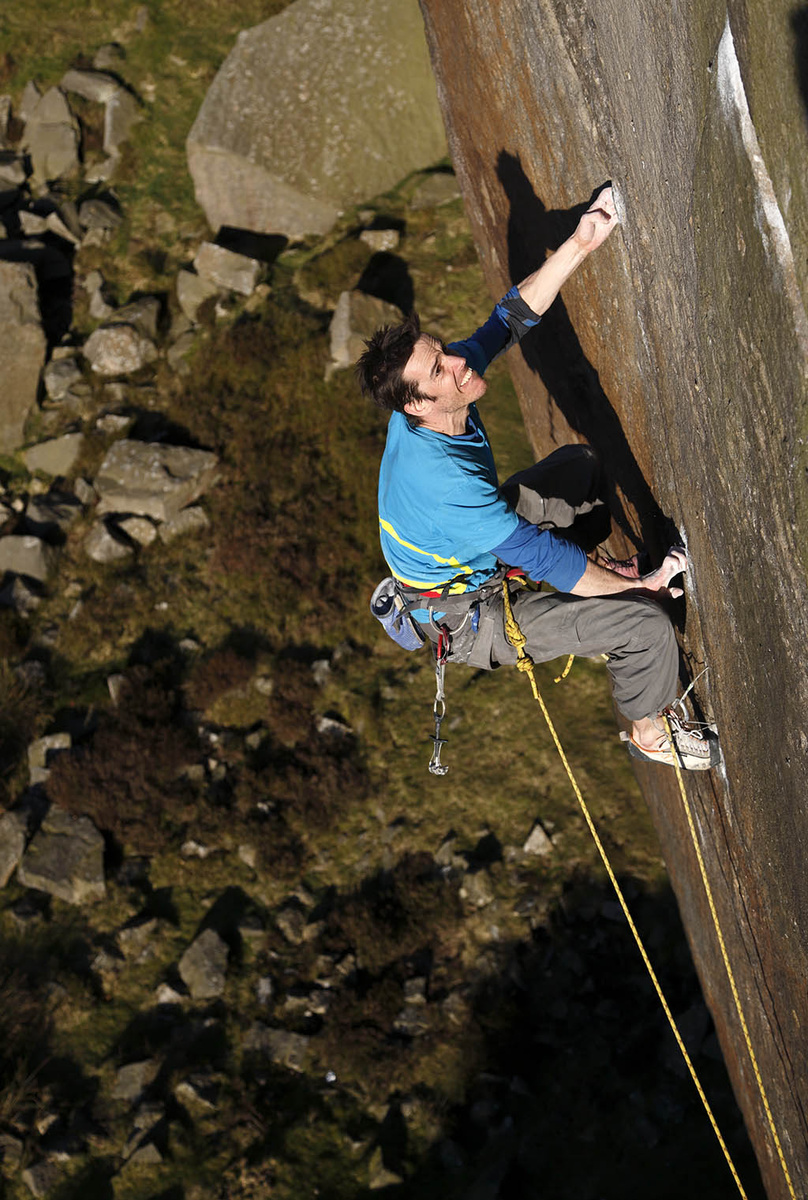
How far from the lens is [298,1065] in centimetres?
754

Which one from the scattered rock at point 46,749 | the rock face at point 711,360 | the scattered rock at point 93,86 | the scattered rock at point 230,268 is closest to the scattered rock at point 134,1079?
the scattered rock at point 46,749

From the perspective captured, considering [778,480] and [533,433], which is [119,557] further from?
[778,480]

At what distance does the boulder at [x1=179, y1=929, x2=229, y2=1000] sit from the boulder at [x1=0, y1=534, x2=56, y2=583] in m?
4.64

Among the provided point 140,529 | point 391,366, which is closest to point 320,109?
point 140,529

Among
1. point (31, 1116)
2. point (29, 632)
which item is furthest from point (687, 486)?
point (29, 632)

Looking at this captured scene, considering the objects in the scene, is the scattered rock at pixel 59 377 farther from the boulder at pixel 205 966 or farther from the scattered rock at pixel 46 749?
the boulder at pixel 205 966

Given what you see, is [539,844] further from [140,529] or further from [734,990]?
[140,529]

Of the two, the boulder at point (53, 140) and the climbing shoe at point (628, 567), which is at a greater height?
the climbing shoe at point (628, 567)

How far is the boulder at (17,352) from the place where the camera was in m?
11.7

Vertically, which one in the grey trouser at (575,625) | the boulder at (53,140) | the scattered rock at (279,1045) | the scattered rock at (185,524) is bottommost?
the scattered rock at (279,1045)

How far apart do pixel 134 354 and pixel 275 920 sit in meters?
7.23

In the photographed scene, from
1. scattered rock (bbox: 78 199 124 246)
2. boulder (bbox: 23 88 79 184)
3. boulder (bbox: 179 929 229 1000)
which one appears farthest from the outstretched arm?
boulder (bbox: 23 88 79 184)

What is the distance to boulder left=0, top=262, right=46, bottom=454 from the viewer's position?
11.7 meters

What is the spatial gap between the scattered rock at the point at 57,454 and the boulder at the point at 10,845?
4.42 meters
